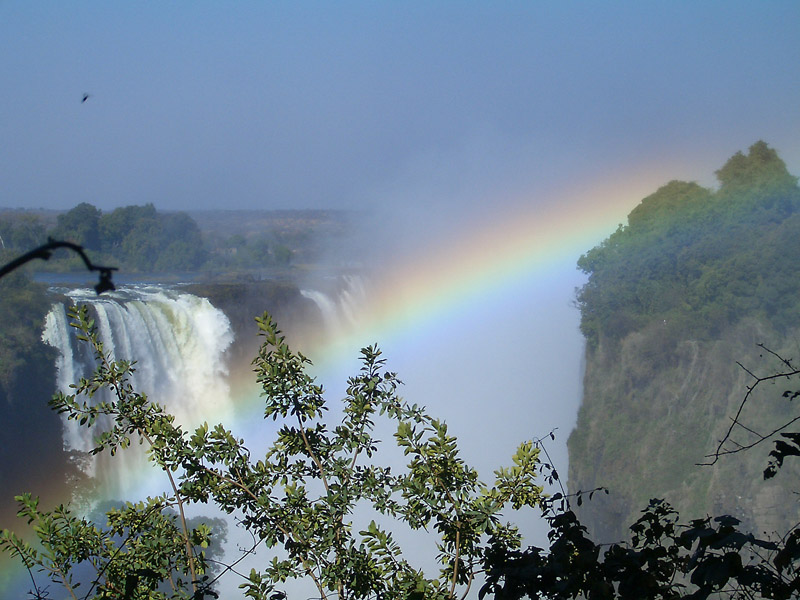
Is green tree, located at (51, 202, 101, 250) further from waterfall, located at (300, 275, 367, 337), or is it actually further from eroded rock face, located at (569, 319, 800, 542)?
eroded rock face, located at (569, 319, 800, 542)

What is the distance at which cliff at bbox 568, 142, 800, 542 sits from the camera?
16141 millimetres

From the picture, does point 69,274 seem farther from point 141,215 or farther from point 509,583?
point 509,583

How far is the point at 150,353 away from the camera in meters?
11.5

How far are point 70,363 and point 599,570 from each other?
10.4 meters

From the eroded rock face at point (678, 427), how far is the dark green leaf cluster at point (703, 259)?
0.57m

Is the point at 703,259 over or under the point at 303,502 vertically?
over

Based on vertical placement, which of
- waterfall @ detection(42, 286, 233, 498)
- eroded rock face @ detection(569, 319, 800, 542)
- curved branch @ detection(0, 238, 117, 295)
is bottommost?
curved branch @ detection(0, 238, 117, 295)

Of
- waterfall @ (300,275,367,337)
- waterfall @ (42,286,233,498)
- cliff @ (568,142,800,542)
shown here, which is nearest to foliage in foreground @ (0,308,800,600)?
waterfall @ (42,286,233,498)

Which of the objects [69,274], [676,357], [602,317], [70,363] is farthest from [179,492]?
[602,317]

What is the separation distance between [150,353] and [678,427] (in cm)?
1315

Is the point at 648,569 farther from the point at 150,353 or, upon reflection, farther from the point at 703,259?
the point at 703,259

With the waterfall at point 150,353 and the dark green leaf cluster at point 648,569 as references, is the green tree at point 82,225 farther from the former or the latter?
the dark green leaf cluster at point 648,569

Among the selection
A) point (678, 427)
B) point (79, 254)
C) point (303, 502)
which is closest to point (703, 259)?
point (678, 427)

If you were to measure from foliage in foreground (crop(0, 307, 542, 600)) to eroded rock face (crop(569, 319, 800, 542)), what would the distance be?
1309 centimetres
